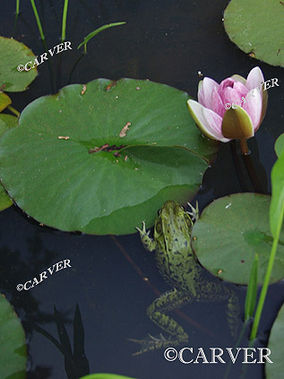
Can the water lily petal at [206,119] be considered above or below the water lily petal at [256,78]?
below

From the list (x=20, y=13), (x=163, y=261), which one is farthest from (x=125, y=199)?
(x=20, y=13)

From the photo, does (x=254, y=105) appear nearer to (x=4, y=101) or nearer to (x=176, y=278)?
(x=176, y=278)

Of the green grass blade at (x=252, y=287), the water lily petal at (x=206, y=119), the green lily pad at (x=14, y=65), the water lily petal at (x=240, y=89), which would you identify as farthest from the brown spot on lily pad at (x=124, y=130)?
the green grass blade at (x=252, y=287)

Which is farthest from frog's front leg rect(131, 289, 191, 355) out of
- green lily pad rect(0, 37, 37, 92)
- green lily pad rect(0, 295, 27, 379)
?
green lily pad rect(0, 37, 37, 92)

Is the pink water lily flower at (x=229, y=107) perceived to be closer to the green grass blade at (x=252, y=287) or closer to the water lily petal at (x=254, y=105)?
Result: the water lily petal at (x=254, y=105)
